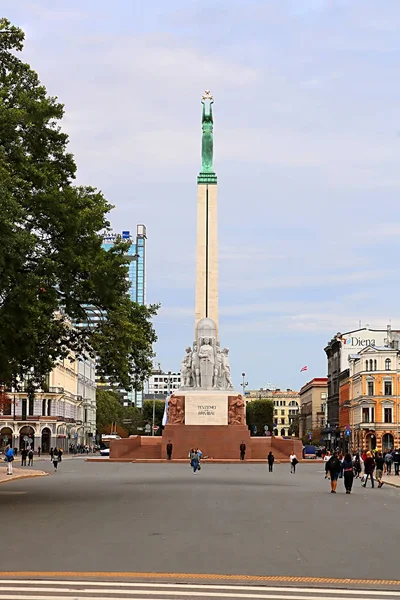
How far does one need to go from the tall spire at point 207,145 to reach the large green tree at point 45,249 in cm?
4092

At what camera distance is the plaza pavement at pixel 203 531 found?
44.5 feet

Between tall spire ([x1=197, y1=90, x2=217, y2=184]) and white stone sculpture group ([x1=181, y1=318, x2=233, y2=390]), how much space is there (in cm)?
1157

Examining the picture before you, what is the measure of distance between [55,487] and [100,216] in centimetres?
1181

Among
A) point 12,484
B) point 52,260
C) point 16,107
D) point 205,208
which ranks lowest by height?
point 12,484

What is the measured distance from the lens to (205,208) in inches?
2741

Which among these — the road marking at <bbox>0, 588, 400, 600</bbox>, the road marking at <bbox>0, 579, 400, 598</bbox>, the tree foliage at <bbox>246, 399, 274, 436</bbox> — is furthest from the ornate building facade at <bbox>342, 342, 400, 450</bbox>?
the road marking at <bbox>0, 588, 400, 600</bbox>

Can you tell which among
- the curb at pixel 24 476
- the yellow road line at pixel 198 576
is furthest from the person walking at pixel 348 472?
the yellow road line at pixel 198 576

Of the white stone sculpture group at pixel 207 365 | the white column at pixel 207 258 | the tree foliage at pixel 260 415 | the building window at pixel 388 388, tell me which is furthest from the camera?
the tree foliage at pixel 260 415

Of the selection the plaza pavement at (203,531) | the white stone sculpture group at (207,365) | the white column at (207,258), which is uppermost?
the white column at (207,258)

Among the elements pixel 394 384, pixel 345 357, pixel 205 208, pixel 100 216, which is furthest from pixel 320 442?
pixel 100 216

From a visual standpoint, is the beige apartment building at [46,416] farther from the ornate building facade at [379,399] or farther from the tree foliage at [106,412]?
the ornate building facade at [379,399]

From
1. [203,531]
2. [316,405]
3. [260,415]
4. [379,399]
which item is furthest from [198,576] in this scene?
[316,405]

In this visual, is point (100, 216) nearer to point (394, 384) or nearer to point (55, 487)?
point (55, 487)

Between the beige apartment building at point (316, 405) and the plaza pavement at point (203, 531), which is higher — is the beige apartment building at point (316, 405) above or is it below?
above
